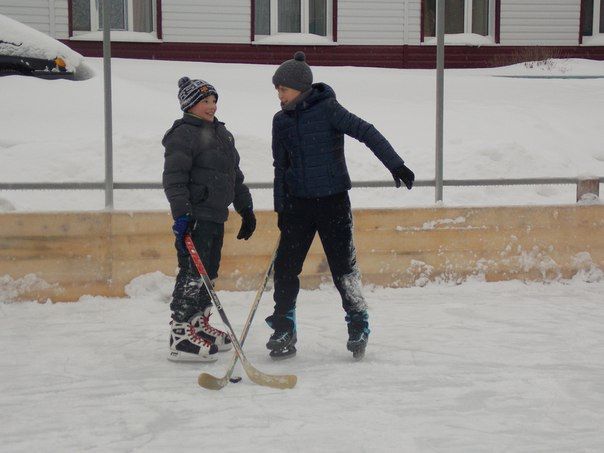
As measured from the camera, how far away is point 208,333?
541 centimetres

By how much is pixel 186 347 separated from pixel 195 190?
0.85m

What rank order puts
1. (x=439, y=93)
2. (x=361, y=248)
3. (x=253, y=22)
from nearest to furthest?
(x=361, y=248)
(x=439, y=93)
(x=253, y=22)

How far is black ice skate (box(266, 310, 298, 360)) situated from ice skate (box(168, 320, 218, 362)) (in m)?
0.34

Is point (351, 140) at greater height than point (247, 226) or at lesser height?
greater

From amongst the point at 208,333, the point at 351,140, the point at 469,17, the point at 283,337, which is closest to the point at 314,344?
the point at 283,337

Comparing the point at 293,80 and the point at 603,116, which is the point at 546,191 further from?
the point at 293,80

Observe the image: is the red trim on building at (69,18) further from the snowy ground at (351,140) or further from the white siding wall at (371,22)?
the white siding wall at (371,22)

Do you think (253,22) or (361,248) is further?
(253,22)

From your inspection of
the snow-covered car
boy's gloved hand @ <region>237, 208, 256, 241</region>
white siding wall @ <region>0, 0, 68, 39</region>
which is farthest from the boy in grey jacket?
white siding wall @ <region>0, 0, 68, 39</region>

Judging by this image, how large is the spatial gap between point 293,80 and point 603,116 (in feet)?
27.7

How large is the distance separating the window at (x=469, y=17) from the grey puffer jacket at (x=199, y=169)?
47.2ft

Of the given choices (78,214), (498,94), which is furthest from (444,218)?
(498,94)

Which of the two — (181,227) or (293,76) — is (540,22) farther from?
(181,227)

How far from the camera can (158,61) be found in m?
17.0
